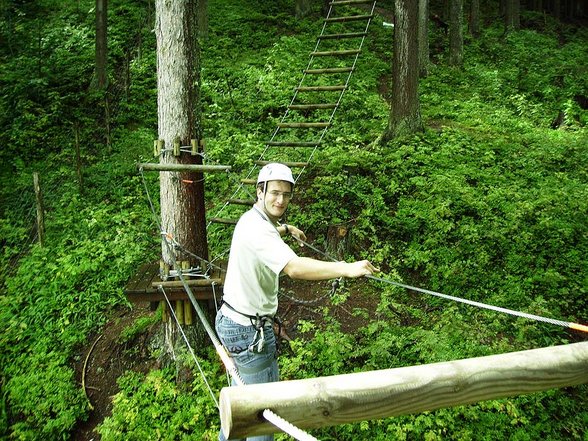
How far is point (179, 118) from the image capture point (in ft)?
15.5

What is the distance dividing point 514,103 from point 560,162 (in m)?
3.92

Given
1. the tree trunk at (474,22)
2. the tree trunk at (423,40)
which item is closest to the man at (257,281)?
the tree trunk at (423,40)

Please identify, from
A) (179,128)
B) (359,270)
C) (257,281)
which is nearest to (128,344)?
(179,128)

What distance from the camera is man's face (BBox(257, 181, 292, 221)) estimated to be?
2.86m

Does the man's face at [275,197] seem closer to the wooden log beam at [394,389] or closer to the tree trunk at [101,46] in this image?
the wooden log beam at [394,389]

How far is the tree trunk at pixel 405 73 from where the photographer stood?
316 inches

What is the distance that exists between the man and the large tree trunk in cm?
174

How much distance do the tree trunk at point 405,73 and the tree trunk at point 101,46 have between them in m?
7.94

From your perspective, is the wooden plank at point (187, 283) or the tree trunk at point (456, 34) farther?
the tree trunk at point (456, 34)

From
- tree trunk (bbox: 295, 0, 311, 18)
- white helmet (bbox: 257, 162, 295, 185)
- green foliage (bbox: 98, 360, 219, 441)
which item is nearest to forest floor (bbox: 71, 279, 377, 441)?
green foliage (bbox: 98, 360, 219, 441)

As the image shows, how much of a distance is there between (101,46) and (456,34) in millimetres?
11189

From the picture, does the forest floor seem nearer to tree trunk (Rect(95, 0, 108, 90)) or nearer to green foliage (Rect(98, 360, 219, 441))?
green foliage (Rect(98, 360, 219, 441))

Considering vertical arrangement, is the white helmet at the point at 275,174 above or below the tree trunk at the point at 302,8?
below

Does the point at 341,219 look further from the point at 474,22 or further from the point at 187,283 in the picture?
the point at 474,22
